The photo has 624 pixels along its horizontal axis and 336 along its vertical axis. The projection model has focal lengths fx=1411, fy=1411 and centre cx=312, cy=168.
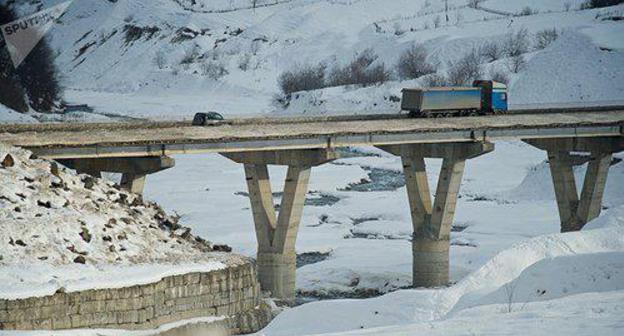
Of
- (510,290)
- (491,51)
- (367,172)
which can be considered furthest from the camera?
(491,51)

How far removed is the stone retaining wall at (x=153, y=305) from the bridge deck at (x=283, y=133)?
36.2 ft

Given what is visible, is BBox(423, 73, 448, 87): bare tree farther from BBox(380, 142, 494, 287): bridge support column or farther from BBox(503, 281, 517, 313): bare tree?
BBox(503, 281, 517, 313): bare tree

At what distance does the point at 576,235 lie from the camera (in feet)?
117

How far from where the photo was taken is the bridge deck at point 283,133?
157 ft

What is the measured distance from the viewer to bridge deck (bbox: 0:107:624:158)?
4781 centimetres

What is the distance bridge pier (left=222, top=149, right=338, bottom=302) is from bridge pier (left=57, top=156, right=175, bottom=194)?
428 cm

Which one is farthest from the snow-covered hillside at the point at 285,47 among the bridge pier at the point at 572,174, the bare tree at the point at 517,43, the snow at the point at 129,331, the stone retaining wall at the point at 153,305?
the snow at the point at 129,331

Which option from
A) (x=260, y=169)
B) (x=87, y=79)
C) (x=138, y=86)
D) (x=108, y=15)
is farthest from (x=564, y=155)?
(x=108, y=15)

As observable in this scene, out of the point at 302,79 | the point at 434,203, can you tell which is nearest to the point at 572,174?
the point at 434,203

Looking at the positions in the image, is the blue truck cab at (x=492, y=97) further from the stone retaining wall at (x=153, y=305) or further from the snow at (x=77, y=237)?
the stone retaining wall at (x=153, y=305)

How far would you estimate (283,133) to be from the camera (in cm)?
5334

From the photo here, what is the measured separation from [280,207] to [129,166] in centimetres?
689

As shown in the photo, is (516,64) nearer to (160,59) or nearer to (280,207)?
(160,59)

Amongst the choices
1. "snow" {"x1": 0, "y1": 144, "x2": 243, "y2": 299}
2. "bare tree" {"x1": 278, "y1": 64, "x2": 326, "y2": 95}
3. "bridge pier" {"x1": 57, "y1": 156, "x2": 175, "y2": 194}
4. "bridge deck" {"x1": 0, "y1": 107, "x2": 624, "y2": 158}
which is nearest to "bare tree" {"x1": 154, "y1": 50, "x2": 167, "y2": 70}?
"bare tree" {"x1": 278, "y1": 64, "x2": 326, "y2": 95}
